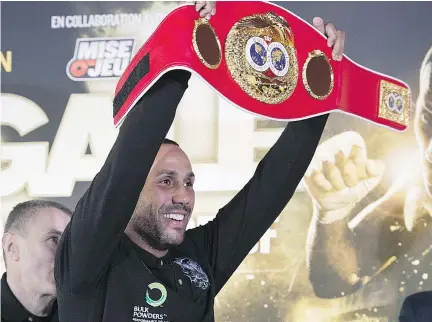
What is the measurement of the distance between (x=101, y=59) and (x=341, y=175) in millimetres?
1270

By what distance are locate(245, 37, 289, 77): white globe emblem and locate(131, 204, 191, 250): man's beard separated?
0.49 meters

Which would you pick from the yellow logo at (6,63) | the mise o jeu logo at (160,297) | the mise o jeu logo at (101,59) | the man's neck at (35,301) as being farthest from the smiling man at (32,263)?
the yellow logo at (6,63)

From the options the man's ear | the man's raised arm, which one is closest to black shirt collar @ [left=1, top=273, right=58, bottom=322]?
the man's ear

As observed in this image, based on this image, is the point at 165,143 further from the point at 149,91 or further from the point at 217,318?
the point at 217,318

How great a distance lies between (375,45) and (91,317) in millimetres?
2042

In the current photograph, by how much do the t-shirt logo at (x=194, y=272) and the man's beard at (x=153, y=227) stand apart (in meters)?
0.07

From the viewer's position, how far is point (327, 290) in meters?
3.35

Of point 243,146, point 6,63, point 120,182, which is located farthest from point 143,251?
point 6,63

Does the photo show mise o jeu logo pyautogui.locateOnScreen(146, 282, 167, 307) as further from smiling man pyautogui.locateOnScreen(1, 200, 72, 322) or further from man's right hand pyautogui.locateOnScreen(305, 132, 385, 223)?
man's right hand pyautogui.locateOnScreen(305, 132, 385, 223)

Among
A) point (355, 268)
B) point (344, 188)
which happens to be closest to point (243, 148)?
point (344, 188)

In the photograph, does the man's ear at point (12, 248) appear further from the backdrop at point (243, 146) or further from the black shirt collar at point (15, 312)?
the backdrop at point (243, 146)

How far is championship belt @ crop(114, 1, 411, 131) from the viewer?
1809mm

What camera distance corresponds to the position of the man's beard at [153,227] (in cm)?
216

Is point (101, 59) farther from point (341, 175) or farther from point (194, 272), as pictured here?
point (194, 272)
